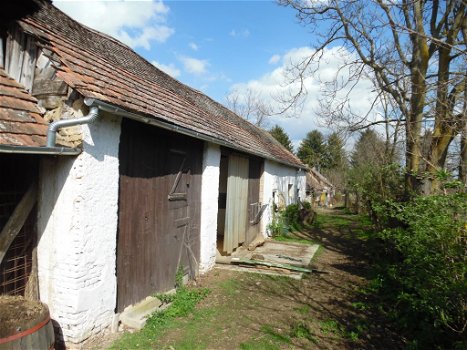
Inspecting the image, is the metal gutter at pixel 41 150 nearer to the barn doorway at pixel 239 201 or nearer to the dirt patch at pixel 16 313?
the dirt patch at pixel 16 313

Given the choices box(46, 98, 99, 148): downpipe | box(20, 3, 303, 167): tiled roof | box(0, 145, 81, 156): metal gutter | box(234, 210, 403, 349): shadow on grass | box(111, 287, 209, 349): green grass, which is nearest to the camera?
box(0, 145, 81, 156): metal gutter

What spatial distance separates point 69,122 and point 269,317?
14.2 ft

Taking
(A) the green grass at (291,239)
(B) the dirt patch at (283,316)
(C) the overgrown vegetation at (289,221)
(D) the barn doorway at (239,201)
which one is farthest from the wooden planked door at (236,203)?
(C) the overgrown vegetation at (289,221)

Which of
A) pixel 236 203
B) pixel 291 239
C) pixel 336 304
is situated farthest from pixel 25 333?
pixel 291 239

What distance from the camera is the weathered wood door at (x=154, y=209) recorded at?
512cm

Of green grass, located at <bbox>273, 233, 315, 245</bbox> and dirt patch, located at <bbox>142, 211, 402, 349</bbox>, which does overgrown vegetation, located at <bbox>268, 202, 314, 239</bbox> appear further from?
dirt patch, located at <bbox>142, 211, 402, 349</bbox>

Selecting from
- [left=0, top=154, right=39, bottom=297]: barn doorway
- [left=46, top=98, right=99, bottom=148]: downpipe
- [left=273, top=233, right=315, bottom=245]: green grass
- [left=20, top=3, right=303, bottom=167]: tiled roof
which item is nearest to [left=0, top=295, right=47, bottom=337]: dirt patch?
[left=0, top=154, right=39, bottom=297]: barn doorway

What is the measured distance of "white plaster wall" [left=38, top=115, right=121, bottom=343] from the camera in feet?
13.6

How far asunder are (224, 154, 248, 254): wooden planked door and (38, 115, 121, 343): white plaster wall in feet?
17.6

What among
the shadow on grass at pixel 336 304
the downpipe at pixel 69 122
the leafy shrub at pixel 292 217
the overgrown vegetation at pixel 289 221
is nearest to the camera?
the downpipe at pixel 69 122

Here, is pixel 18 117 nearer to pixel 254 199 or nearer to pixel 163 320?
pixel 163 320

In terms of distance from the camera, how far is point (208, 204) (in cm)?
794

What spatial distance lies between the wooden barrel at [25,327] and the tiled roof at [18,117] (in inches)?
63.5

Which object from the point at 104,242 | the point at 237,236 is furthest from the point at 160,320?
the point at 237,236
